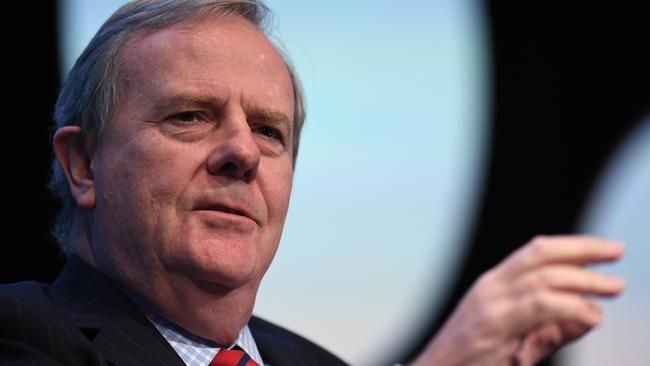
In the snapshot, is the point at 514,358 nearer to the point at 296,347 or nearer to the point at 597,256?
the point at 597,256

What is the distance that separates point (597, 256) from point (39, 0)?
1.85 m

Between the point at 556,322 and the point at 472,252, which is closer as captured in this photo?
the point at 556,322

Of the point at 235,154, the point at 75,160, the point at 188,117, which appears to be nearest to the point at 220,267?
the point at 235,154

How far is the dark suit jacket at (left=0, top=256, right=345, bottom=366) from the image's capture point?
1342 millimetres

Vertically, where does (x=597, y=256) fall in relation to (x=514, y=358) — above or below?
above

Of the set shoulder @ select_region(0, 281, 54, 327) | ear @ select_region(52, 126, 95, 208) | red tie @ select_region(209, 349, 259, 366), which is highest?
ear @ select_region(52, 126, 95, 208)

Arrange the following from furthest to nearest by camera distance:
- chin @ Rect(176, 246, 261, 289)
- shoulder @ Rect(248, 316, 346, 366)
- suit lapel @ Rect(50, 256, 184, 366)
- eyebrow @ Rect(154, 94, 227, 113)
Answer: shoulder @ Rect(248, 316, 346, 366) < eyebrow @ Rect(154, 94, 227, 113) < chin @ Rect(176, 246, 261, 289) < suit lapel @ Rect(50, 256, 184, 366)

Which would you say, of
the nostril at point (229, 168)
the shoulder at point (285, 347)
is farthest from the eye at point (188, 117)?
the shoulder at point (285, 347)

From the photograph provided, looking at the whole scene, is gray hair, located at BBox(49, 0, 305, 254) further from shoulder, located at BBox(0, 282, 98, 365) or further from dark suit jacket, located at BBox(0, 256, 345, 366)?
shoulder, located at BBox(0, 282, 98, 365)

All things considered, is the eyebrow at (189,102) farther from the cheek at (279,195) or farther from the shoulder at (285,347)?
the shoulder at (285,347)

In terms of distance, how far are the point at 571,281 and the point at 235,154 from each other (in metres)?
0.79

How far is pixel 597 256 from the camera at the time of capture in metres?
1.10

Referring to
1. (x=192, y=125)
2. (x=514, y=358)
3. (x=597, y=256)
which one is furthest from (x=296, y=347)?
(x=597, y=256)

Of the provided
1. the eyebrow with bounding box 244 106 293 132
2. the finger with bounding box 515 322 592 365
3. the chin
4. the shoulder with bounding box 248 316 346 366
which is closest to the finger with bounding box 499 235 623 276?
the finger with bounding box 515 322 592 365
